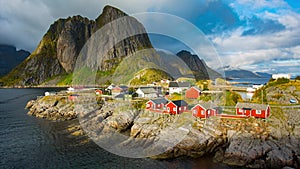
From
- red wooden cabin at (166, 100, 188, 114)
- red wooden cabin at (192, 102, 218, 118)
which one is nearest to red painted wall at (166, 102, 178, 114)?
red wooden cabin at (166, 100, 188, 114)

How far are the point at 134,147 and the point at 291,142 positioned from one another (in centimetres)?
1692

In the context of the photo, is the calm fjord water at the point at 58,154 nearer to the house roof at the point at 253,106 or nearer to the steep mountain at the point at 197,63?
the house roof at the point at 253,106

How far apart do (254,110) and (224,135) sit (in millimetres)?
5642

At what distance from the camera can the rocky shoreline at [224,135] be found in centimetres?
2033

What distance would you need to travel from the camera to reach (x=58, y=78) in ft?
591

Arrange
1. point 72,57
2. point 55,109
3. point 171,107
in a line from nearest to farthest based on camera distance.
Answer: point 171,107, point 55,109, point 72,57

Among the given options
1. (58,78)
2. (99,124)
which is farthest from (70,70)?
(99,124)

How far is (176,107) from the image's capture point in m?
30.1

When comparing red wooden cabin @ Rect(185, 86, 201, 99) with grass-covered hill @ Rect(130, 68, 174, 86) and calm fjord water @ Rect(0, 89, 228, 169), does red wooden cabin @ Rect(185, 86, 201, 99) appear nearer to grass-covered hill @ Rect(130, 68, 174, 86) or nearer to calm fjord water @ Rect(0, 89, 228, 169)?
calm fjord water @ Rect(0, 89, 228, 169)

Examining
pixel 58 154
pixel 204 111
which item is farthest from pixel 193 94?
pixel 58 154

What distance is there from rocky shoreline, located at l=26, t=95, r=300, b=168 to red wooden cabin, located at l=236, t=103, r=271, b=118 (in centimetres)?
89

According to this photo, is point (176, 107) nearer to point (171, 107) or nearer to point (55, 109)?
point (171, 107)

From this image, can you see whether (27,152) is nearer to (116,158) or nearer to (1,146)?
(1,146)

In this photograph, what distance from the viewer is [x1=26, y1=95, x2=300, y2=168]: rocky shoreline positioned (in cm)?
2033
